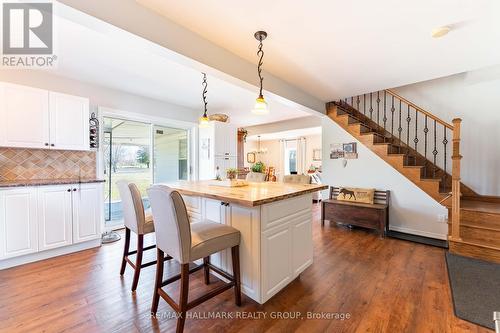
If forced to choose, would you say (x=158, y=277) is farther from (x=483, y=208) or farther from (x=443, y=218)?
(x=483, y=208)

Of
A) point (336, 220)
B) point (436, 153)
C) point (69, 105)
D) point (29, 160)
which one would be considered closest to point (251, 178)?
point (336, 220)

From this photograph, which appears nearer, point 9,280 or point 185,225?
point 185,225

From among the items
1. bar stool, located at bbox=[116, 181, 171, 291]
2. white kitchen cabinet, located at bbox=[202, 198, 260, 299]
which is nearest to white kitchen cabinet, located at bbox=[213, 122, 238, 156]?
bar stool, located at bbox=[116, 181, 171, 291]

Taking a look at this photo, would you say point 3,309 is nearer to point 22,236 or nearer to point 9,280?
point 9,280

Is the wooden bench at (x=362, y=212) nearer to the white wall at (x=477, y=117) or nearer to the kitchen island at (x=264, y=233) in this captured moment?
the white wall at (x=477, y=117)

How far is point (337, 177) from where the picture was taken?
451 cm

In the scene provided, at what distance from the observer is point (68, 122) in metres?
3.04

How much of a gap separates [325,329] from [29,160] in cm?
413

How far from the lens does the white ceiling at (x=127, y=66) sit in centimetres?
184

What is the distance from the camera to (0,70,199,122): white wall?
9.82 ft

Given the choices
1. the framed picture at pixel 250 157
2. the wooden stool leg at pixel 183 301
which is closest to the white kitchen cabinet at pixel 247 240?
the wooden stool leg at pixel 183 301

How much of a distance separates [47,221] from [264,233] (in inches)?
112

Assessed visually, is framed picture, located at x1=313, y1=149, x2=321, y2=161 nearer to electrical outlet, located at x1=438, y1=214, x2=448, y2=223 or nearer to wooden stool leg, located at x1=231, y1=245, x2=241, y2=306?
electrical outlet, located at x1=438, y1=214, x2=448, y2=223

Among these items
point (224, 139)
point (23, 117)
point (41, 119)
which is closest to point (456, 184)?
point (224, 139)
